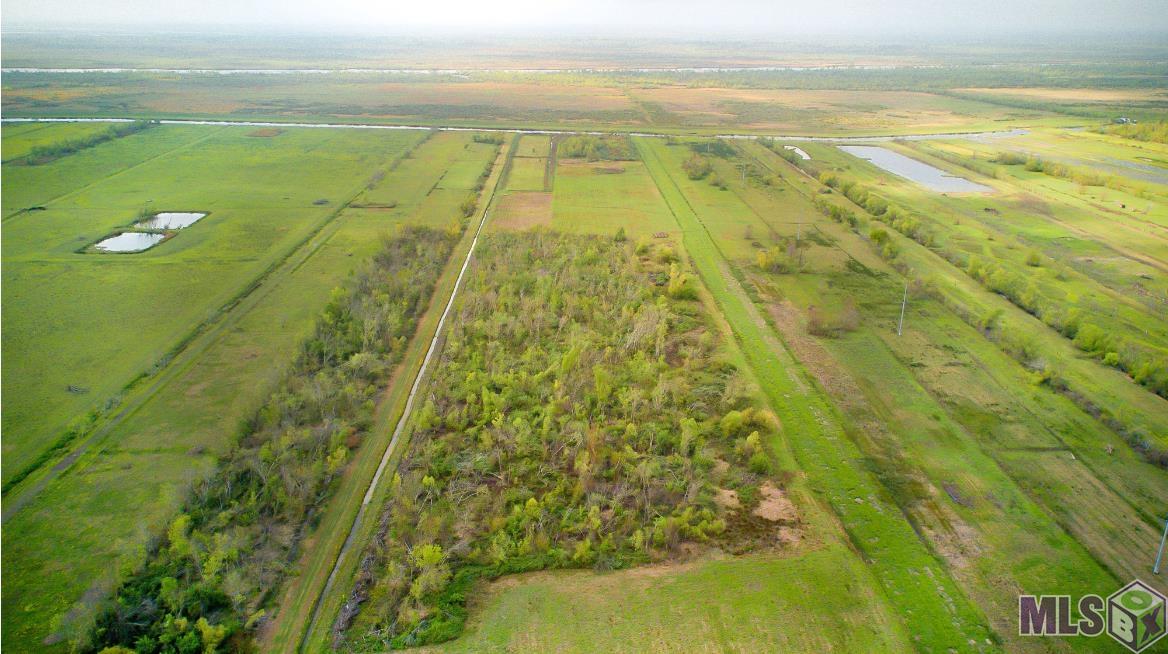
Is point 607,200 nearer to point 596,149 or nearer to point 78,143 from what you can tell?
point 596,149

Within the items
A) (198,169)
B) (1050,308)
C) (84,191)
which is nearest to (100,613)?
(1050,308)

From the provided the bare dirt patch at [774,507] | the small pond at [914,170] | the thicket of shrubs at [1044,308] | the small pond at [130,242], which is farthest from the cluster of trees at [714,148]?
the bare dirt patch at [774,507]

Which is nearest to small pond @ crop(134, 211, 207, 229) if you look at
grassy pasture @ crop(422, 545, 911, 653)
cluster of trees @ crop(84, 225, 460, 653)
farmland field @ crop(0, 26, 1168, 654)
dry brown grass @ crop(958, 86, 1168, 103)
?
farmland field @ crop(0, 26, 1168, 654)

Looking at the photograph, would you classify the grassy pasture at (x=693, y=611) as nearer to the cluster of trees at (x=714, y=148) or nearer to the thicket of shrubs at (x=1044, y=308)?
the thicket of shrubs at (x=1044, y=308)

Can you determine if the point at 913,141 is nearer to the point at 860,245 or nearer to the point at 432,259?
the point at 860,245

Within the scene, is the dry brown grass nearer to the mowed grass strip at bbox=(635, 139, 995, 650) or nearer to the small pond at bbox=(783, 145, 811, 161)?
the small pond at bbox=(783, 145, 811, 161)
